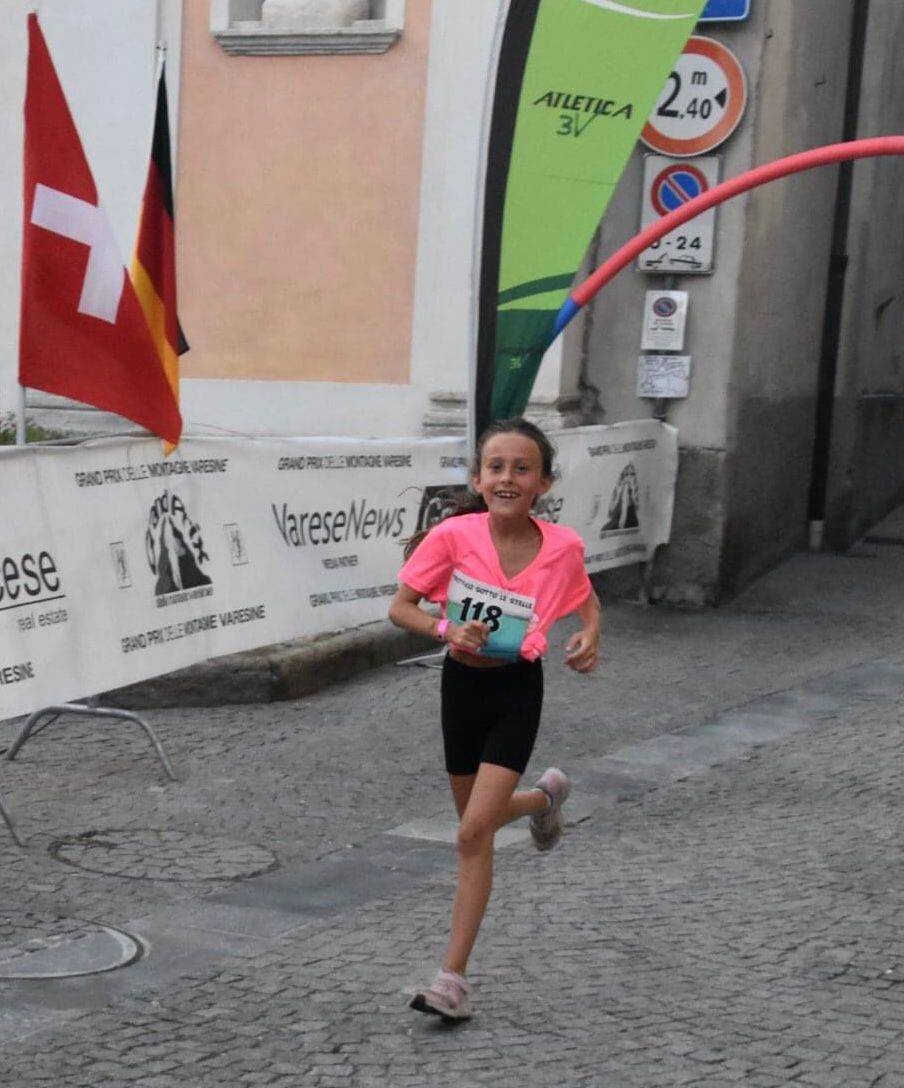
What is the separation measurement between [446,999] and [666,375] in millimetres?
8282

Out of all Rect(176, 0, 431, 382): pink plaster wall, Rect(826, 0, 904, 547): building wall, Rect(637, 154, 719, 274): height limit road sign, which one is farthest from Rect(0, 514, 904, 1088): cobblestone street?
Rect(826, 0, 904, 547): building wall

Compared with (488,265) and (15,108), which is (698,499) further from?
(15,108)

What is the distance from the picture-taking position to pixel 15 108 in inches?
566

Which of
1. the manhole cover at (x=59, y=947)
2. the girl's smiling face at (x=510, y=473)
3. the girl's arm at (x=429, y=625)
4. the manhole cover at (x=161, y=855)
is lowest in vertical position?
the manhole cover at (x=161, y=855)

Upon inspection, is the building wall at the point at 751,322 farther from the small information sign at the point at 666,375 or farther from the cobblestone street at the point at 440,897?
the cobblestone street at the point at 440,897

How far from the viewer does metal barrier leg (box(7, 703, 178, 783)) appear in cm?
829

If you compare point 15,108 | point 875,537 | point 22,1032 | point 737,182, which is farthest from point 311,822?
point 875,537

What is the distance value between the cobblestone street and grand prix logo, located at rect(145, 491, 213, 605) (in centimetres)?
76

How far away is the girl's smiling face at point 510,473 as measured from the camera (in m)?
5.52

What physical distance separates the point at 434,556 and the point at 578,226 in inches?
204

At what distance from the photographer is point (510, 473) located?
552 cm

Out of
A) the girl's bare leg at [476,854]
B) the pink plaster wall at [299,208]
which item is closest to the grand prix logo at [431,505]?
the pink plaster wall at [299,208]

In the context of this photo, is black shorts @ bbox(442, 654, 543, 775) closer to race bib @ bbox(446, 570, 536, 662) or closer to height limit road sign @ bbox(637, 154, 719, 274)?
race bib @ bbox(446, 570, 536, 662)

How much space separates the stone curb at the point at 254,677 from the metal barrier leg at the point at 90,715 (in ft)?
2.78
